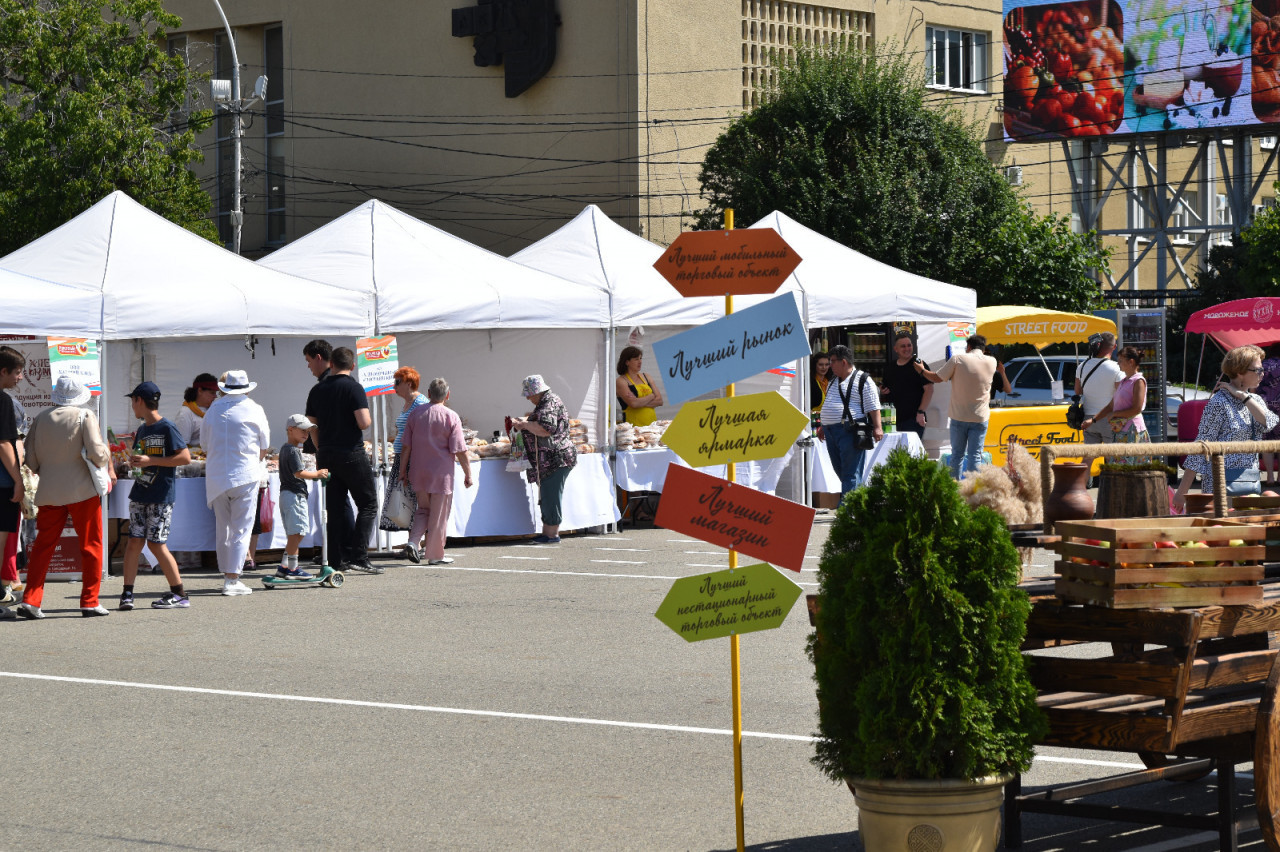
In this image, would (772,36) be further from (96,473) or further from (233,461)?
(96,473)

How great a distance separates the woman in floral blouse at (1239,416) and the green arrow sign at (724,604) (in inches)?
235

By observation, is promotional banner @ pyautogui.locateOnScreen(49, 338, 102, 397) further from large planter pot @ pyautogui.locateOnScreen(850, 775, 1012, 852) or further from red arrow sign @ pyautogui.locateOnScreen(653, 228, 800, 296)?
large planter pot @ pyautogui.locateOnScreen(850, 775, 1012, 852)

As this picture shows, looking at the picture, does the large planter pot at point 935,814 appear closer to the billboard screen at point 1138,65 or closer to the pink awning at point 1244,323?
the pink awning at point 1244,323

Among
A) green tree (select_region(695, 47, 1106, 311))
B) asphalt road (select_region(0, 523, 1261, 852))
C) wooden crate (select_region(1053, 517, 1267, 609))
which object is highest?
green tree (select_region(695, 47, 1106, 311))

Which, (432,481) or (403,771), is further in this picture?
(432,481)

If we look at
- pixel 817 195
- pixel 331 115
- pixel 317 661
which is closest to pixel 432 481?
pixel 317 661

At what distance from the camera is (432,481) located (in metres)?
13.8

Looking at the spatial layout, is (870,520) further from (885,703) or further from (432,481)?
(432,481)

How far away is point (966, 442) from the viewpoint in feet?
54.5

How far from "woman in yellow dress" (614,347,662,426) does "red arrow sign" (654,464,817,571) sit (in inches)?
467

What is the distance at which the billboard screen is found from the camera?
4366 centimetres

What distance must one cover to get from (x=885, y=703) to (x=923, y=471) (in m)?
0.69

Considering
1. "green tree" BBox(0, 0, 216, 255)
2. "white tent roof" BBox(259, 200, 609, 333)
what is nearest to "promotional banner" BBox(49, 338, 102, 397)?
"white tent roof" BBox(259, 200, 609, 333)

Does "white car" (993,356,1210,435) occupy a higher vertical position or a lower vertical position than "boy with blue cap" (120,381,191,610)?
higher
